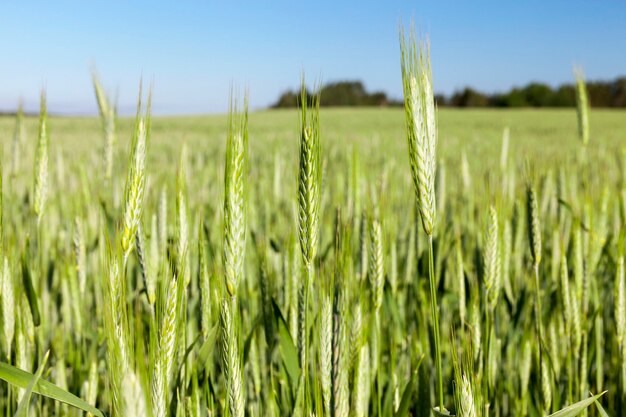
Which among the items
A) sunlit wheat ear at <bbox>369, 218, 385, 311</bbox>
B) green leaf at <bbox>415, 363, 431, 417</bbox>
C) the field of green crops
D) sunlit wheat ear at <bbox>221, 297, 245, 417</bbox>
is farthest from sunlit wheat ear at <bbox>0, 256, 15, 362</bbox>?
green leaf at <bbox>415, 363, 431, 417</bbox>

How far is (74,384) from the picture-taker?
1.44 metres

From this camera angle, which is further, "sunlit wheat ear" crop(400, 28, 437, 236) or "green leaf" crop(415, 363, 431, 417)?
"green leaf" crop(415, 363, 431, 417)

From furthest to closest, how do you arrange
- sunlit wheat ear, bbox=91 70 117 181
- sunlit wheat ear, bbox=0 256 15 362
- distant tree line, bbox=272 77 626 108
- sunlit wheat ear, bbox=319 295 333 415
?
distant tree line, bbox=272 77 626 108 < sunlit wheat ear, bbox=91 70 117 181 < sunlit wheat ear, bbox=0 256 15 362 < sunlit wheat ear, bbox=319 295 333 415

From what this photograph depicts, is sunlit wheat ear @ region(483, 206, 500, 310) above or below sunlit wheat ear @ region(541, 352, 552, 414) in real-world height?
above

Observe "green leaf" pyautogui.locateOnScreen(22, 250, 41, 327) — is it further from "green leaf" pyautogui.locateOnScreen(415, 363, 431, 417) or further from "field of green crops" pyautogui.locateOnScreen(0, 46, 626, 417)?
"green leaf" pyautogui.locateOnScreen(415, 363, 431, 417)

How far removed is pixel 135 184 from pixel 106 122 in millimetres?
1278

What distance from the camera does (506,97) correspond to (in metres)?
44.8

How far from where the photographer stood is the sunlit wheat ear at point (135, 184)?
759mm

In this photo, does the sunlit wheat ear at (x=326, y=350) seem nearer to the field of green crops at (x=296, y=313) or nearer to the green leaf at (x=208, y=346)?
the field of green crops at (x=296, y=313)

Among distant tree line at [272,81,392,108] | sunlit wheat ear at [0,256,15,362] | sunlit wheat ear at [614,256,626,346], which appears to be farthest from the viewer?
distant tree line at [272,81,392,108]

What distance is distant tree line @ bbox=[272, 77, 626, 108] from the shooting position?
43.9m

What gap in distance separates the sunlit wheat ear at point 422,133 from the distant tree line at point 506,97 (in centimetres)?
4004

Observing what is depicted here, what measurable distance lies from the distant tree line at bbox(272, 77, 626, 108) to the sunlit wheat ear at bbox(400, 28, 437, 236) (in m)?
40.0

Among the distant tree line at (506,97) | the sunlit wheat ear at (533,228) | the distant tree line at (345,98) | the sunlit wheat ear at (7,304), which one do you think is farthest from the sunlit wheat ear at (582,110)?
the distant tree line at (345,98)
